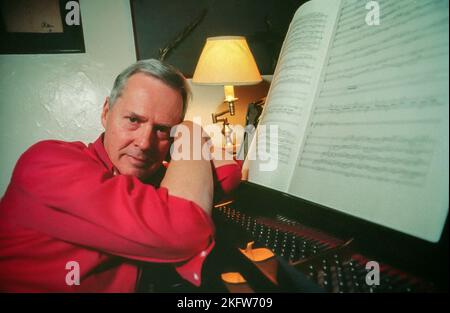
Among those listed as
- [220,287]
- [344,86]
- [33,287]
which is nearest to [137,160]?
[33,287]

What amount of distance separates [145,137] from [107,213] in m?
0.37

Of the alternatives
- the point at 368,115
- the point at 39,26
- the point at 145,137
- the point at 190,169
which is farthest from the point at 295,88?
the point at 39,26

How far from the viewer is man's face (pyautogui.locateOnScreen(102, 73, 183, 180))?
95cm

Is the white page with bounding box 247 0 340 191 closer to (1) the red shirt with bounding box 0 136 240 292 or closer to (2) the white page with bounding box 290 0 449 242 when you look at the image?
(2) the white page with bounding box 290 0 449 242

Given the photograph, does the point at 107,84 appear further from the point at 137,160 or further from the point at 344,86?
the point at 344,86

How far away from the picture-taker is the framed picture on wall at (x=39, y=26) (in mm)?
1682

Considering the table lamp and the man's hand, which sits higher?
the table lamp

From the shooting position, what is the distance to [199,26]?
1.99 meters

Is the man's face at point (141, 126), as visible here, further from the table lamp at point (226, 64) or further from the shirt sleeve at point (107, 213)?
the table lamp at point (226, 64)

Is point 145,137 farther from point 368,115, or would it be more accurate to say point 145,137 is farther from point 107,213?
point 368,115

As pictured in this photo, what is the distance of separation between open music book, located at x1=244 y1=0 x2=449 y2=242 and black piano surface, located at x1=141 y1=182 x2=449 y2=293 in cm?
4

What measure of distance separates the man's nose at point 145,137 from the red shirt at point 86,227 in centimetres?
22

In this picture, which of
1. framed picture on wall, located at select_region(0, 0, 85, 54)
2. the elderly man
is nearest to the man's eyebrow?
the elderly man
